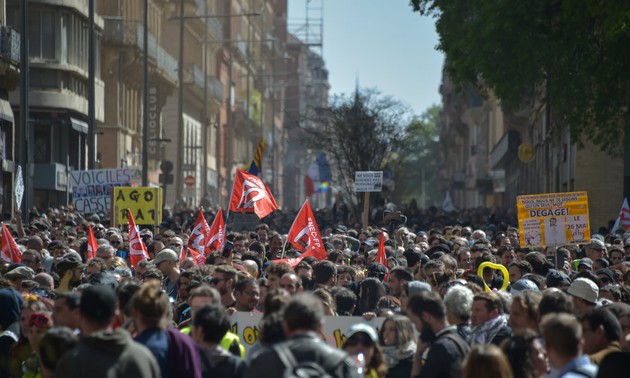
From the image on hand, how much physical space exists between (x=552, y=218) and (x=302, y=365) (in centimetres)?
1344

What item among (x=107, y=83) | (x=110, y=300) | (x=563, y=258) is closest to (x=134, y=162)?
(x=107, y=83)

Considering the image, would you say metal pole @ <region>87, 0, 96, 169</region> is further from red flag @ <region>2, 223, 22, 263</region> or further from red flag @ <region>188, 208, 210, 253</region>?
red flag @ <region>2, 223, 22, 263</region>

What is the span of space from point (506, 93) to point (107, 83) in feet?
98.7

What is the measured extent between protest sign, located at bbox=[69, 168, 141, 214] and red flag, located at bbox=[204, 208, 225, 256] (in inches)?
313

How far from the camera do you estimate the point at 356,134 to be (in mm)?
55625

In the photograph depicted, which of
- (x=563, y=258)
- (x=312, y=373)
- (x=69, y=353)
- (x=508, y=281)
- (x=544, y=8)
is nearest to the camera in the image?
(x=312, y=373)

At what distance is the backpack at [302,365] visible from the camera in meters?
6.91

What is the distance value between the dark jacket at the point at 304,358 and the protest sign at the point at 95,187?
20.9m

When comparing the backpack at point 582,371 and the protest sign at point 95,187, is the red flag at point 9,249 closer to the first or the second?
the protest sign at point 95,187

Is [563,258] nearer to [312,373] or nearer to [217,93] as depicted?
[312,373]

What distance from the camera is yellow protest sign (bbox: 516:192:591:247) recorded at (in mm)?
19953

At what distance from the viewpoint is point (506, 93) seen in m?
30.0

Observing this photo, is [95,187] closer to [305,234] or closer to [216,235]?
[216,235]

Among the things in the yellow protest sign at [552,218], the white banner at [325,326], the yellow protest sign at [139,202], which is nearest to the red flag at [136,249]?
the yellow protest sign at [552,218]
